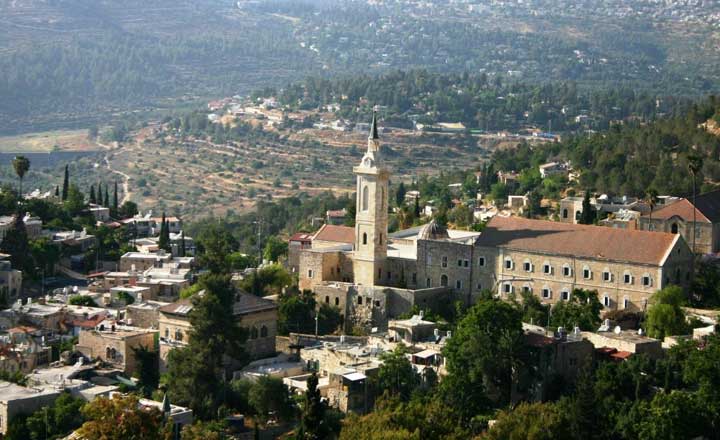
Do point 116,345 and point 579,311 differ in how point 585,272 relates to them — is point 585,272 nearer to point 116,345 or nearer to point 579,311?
point 579,311

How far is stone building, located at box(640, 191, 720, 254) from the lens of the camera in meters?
48.4

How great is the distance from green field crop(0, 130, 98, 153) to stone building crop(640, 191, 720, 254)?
298 feet

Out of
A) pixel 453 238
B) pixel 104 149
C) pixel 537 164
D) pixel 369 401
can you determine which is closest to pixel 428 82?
pixel 104 149

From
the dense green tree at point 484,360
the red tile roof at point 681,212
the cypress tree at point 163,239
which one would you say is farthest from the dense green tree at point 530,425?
the cypress tree at point 163,239

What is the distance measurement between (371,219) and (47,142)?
321ft

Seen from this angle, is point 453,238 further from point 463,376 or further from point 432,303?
point 463,376

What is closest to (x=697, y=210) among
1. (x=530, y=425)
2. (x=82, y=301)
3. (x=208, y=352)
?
(x=530, y=425)

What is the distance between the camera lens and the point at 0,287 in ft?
160

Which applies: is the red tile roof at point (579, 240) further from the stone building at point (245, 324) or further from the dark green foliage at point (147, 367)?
the dark green foliage at point (147, 367)

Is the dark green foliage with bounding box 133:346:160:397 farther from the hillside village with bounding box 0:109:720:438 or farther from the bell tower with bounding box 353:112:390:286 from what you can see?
the bell tower with bounding box 353:112:390:286

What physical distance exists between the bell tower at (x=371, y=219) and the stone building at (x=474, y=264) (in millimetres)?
32

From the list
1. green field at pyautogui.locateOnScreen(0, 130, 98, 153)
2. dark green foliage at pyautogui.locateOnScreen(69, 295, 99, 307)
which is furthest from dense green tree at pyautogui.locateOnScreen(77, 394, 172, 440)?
green field at pyautogui.locateOnScreen(0, 130, 98, 153)

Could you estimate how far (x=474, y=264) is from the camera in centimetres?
4591

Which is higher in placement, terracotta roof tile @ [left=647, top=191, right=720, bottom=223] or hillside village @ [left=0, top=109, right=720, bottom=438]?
terracotta roof tile @ [left=647, top=191, right=720, bottom=223]
